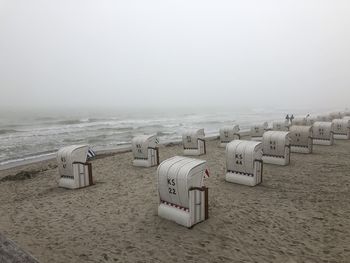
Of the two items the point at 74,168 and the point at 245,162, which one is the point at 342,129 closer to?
the point at 245,162

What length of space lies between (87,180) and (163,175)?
6.31 metres

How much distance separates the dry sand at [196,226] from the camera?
7699 millimetres

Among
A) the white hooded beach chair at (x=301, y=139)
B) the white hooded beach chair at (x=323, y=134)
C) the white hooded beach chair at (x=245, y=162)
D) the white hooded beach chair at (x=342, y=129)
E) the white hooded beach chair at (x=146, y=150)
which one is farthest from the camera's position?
the white hooded beach chair at (x=342, y=129)

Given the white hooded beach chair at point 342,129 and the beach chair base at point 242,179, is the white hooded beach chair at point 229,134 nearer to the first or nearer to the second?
the white hooded beach chair at point 342,129

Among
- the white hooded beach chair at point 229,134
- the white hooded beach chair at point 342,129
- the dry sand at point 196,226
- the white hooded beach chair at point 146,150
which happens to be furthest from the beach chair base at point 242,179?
the white hooded beach chair at point 342,129

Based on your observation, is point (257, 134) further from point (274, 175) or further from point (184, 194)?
point (184, 194)

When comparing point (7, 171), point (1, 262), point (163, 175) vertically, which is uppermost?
point (163, 175)

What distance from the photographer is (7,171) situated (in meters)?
21.8

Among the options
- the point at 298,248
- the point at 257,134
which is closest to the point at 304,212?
the point at 298,248

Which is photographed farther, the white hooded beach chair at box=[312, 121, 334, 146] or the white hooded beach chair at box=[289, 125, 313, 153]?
the white hooded beach chair at box=[312, 121, 334, 146]

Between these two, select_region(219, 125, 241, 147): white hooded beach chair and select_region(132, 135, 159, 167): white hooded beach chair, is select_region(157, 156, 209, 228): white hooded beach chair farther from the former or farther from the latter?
select_region(219, 125, 241, 147): white hooded beach chair


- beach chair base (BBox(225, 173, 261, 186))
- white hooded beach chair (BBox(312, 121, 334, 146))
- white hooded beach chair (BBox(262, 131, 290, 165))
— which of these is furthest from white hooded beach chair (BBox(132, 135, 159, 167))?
white hooded beach chair (BBox(312, 121, 334, 146))

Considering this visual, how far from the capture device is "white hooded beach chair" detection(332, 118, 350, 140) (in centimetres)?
2711

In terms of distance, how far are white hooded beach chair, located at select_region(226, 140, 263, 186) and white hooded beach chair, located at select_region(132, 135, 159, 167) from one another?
5.89 m
